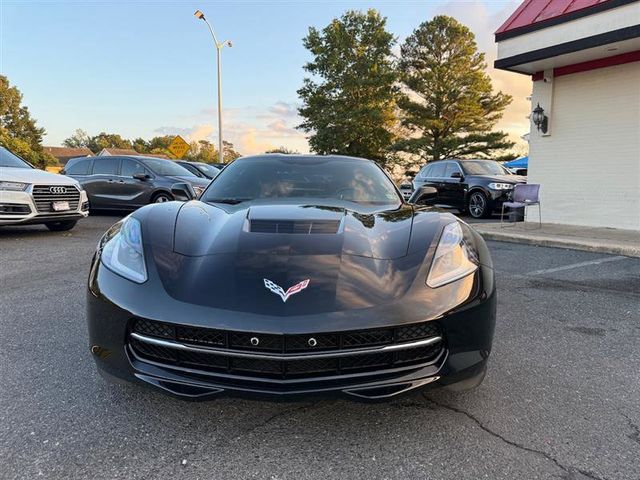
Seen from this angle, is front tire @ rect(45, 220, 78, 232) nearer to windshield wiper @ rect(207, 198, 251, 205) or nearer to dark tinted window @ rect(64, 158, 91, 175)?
dark tinted window @ rect(64, 158, 91, 175)

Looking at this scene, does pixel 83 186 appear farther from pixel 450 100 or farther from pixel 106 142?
pixel 106 142

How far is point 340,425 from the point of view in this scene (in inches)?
82.6

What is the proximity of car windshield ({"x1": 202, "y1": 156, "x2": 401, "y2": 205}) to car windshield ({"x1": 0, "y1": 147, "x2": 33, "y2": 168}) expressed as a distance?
6.03 metres

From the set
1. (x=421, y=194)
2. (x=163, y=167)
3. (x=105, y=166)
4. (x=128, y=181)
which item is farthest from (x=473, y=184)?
(x=105, y=166)

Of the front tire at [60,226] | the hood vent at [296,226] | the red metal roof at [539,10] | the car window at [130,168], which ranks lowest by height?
the front tire at [60,226]

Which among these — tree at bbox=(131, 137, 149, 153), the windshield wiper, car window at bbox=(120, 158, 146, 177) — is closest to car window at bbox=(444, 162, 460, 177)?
car window at bbox=(120, 158, 146, 177)

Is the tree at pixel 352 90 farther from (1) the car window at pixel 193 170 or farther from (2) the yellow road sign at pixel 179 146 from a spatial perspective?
(1) the car window at pixel 193 170

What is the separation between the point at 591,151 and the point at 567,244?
3193 mm

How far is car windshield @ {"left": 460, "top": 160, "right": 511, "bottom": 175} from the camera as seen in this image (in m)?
12.5

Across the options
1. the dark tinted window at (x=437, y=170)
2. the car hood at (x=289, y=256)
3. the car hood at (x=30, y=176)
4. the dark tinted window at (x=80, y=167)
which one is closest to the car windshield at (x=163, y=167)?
the dark tinted window at (x=80, y=167)

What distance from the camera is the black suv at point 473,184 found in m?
11.8

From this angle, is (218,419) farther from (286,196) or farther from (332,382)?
(286,196)

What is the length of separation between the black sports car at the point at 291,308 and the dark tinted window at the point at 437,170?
1129 cm

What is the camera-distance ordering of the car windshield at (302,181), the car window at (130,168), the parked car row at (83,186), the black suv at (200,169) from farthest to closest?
the black suv at (200,169) → the car window at (130,168) → the parked car row at (83,186) → the car windshield at (302,181)
